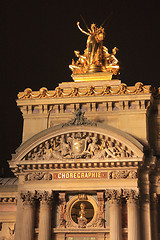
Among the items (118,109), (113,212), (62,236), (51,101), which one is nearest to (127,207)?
(113,212)

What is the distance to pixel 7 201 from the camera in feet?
105

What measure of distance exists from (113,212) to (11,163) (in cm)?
659

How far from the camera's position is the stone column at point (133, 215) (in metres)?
27.9

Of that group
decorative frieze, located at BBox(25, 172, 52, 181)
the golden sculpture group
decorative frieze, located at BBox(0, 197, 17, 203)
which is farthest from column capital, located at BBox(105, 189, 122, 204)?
the golden sculpture group

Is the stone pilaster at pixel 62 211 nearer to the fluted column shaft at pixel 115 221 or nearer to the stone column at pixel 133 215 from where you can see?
the fluted column shaft at pixel 115 221

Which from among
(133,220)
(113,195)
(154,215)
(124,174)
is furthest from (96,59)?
(133,220)

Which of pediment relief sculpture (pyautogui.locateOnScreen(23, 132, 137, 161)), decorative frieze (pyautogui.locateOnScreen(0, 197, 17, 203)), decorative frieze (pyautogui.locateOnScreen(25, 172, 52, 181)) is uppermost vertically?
pediment relief sculpture (pyautogui.locateOnScreen(23, 132, 137, 161))

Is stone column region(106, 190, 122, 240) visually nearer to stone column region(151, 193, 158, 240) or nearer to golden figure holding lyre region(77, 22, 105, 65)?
stone column region(151, 193, 158, 240)

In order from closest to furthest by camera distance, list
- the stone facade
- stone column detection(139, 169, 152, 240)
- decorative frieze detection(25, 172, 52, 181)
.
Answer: stone column detection(139, 169, 152, 240) < the stone facade < decorative frieze detection(25, 172, 52, 181)

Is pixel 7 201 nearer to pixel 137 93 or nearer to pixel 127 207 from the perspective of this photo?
pixel 127 207

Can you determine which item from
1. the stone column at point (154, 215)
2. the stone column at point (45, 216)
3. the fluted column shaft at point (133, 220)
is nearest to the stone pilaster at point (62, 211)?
the stone column at point (45, 216)

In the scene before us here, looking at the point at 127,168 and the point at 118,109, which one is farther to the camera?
the point at 118,109

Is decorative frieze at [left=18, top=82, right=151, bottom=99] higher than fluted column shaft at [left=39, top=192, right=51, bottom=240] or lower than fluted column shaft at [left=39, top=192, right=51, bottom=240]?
higher

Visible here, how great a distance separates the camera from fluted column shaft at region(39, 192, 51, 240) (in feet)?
94.9
